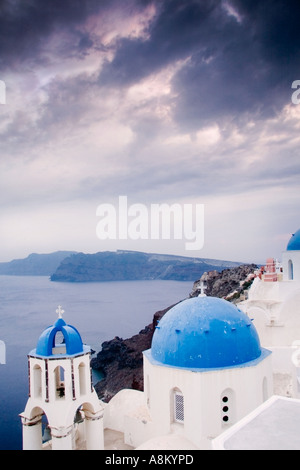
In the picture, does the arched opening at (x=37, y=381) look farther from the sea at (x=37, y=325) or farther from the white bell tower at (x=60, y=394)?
the sea at (x=37, y=325)

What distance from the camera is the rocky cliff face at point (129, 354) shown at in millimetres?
33375

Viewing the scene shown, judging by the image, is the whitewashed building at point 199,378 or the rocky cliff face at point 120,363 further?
the rocky cliff face at point 120,363

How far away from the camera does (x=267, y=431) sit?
20.0 feet

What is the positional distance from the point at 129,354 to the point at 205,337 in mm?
30680

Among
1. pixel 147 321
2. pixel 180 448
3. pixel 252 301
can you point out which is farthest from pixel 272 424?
pixel 147 321

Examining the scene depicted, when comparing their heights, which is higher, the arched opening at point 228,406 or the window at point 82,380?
the window at point 82,380

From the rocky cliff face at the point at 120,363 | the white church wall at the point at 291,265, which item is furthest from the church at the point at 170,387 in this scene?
the rocky cliff face at the point at 120,363

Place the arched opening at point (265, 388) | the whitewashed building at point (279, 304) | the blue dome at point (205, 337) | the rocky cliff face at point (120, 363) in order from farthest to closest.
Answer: the rocky cliff face at point (120, 363) < the whitewashed building at point (279, 304) < the arched opening at point (265, 388) < the blue dome at point (205, 337)

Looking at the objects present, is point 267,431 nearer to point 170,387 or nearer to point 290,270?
point 170,387

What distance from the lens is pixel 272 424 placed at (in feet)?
20.8


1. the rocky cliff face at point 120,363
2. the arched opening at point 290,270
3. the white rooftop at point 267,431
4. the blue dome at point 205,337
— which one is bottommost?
the rocky cliff face at point 120,363

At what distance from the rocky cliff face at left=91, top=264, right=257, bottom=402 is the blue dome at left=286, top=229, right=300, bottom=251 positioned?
55.7ft

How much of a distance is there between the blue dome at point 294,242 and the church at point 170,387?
7694mm
